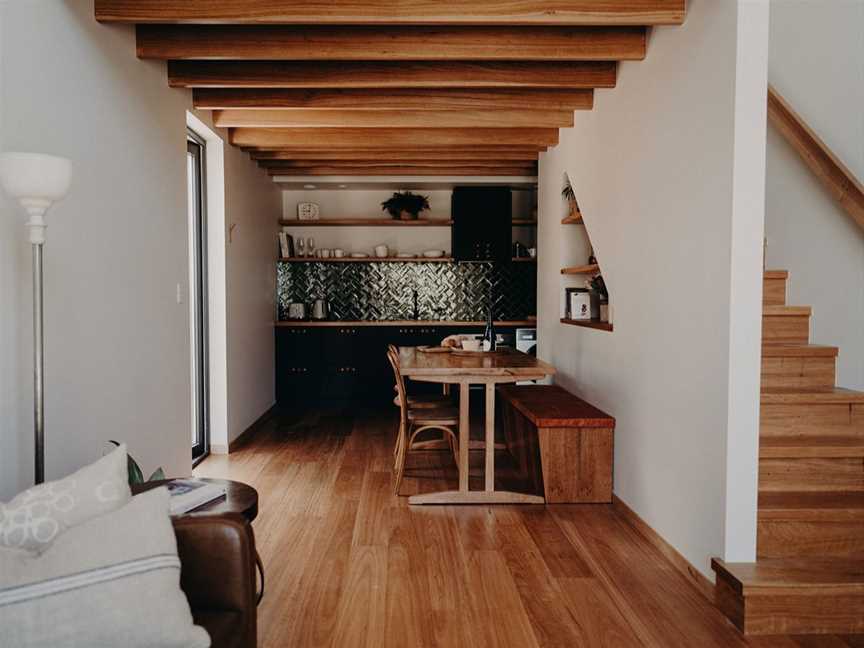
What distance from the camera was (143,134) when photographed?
135 inches

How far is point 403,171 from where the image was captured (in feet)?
22.9

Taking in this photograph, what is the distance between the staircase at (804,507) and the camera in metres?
2.39

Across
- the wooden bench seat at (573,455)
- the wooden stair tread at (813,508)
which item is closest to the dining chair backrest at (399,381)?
the wooden bench seat at (573,455)

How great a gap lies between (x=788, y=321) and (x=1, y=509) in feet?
12.2

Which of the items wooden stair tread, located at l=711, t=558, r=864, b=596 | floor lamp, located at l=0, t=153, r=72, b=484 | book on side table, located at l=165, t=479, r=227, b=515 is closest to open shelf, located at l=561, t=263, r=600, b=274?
wooden stair tread, located at l=711, t=558, r=864, b=596

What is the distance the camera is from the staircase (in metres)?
2.39

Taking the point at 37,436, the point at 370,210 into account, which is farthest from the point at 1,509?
the point at 370,210

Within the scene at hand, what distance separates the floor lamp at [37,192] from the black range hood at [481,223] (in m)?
5.62

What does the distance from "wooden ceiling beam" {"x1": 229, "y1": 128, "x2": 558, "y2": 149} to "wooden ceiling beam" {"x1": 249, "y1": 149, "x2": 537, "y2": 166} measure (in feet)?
1.62

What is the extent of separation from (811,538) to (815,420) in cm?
66

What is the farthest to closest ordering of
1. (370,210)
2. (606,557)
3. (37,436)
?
(370,210)
(606,557)
(37,436)

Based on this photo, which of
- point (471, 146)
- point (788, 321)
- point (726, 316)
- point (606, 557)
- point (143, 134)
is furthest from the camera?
point (471, 146)

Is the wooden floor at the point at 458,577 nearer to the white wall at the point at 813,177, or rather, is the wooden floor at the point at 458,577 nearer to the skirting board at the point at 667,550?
the skirting board at the point at 667,550

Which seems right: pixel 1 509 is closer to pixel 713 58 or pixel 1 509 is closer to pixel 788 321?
pixel 713 58
